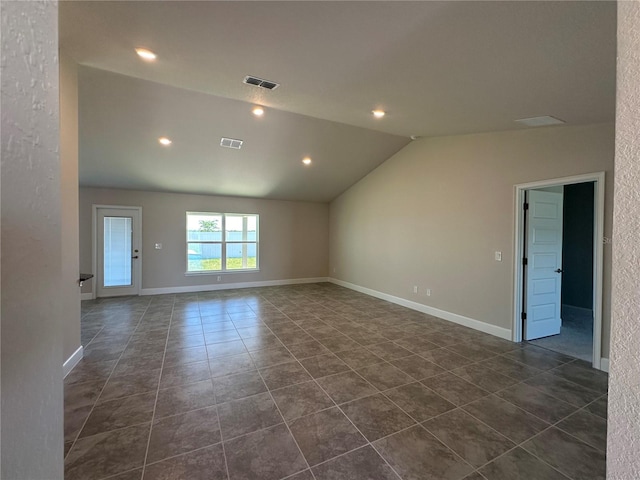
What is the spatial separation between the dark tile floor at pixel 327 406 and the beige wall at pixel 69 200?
0.50m

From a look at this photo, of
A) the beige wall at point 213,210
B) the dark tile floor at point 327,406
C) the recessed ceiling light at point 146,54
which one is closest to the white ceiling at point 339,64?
the recessed ceiling light at point 146,54

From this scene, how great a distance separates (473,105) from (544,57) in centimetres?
93

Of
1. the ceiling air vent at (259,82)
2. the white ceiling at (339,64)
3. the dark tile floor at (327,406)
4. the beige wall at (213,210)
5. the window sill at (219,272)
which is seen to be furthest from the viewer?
the window sill at (219,272)

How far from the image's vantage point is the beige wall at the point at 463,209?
3.32 m

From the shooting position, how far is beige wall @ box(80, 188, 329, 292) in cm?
626

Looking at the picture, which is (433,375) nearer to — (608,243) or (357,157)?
(608,243)

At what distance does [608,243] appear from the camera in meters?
2.97

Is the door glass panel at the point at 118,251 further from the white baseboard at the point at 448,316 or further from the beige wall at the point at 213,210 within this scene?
the white baseboard at the point at 448,316

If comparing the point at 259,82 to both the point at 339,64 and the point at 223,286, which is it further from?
the point at 223,286

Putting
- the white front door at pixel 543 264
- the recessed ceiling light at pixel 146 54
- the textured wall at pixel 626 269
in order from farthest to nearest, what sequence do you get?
the white front door at pixel 543 264, the recessed ceiling light at pixel 146 54, the textured wall at pixel 626 269

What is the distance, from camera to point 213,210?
714 cm

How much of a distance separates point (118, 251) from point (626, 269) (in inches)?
302

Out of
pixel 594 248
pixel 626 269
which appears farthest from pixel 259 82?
pixel 594 248

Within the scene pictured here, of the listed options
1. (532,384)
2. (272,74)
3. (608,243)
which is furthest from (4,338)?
(608,243)
